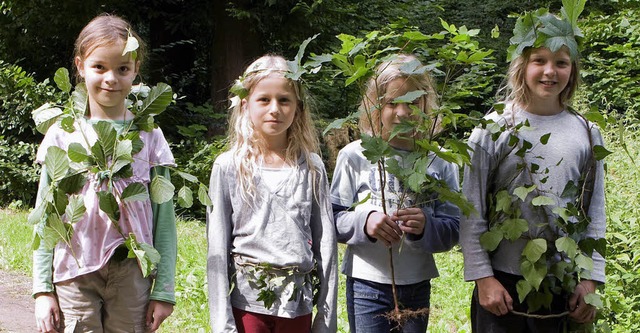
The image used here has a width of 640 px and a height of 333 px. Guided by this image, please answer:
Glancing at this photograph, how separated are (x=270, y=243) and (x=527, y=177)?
1053mm

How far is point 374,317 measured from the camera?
3334 mm

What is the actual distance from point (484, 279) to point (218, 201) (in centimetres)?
111

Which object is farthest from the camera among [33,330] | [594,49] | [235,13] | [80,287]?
[594,49]

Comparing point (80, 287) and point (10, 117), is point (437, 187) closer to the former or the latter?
point (80, 287)

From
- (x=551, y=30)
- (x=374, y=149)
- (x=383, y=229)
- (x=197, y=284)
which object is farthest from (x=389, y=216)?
(x=197, y=284)

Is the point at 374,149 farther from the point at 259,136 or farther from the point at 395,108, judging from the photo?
the point at 259,136

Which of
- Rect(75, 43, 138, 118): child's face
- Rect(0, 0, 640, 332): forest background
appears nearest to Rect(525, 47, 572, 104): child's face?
Rect(75, 43, 138, 118): child's face

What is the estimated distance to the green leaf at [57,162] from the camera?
2.93 m

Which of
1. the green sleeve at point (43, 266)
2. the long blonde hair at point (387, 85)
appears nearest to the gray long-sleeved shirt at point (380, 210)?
the long blonde hair at point (387, 85)

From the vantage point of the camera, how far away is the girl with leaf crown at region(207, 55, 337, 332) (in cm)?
316

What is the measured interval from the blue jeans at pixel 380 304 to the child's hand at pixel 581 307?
1.99 ft

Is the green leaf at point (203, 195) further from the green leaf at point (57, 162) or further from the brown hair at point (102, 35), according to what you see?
the brown hair at point (102, 35)

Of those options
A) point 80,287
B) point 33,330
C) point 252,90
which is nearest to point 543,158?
point 252,90

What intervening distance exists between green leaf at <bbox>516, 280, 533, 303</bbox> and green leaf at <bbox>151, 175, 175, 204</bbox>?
1372 mm
